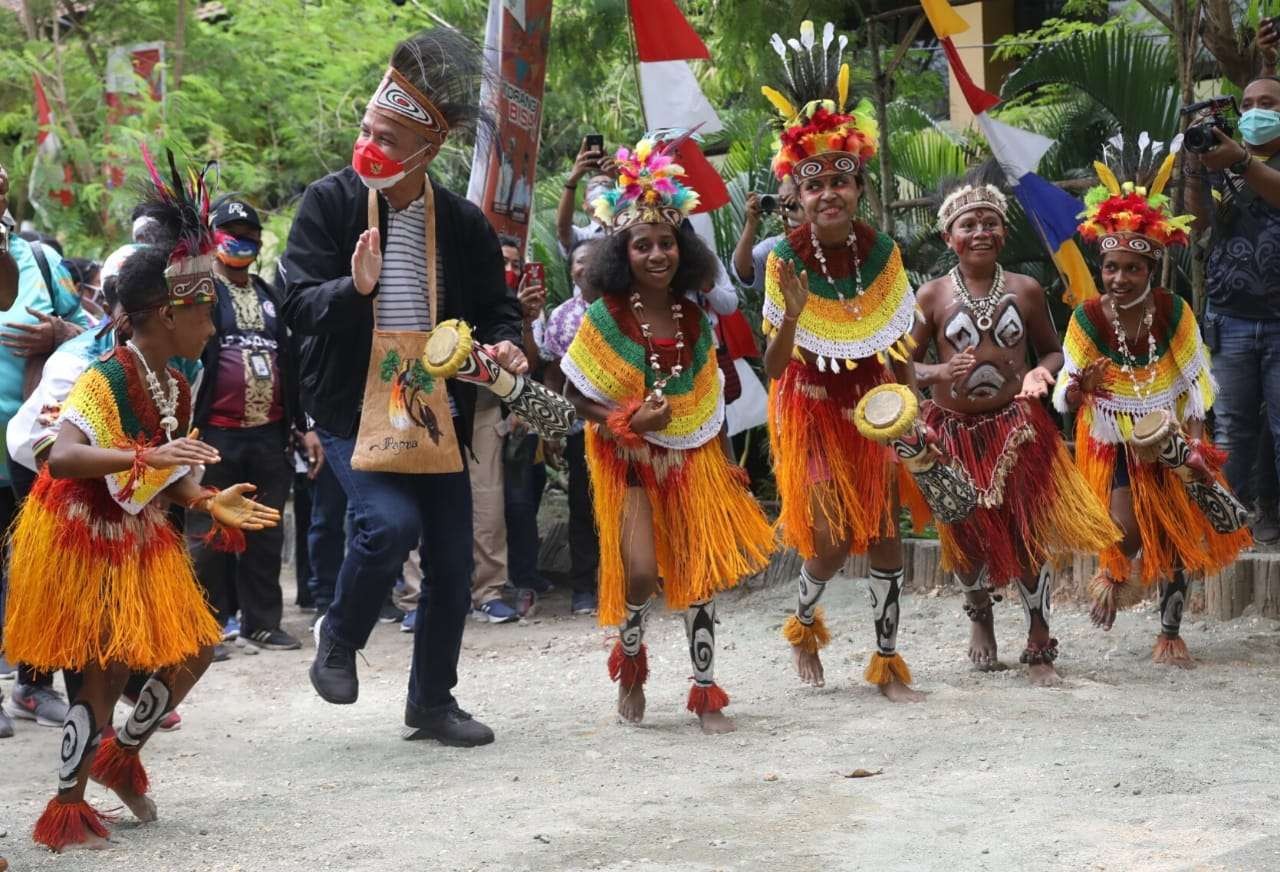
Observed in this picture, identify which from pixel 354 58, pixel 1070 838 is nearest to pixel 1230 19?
pixel 1070 838

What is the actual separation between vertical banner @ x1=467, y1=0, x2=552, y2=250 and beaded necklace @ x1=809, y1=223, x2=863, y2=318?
1.46m

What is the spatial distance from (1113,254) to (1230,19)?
6.16ft

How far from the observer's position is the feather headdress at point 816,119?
543cm

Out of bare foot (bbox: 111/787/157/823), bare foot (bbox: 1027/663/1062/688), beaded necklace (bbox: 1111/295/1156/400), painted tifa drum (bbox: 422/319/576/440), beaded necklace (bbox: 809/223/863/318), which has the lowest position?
bare foot (bbox: 111/787/157/823)

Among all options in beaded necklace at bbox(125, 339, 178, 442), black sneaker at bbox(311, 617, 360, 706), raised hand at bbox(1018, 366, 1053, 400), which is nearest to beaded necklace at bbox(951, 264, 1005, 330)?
raised hand at bbox(1018, 366, 1053, 400)

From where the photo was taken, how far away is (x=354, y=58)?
520 inches

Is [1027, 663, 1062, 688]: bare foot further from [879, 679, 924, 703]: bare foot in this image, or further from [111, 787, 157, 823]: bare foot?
[111, 787, 157, 823]: bare foot

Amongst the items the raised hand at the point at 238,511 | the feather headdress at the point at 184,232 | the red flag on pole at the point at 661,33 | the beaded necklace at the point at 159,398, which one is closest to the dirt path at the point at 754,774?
the raised hand at the point at 238,511

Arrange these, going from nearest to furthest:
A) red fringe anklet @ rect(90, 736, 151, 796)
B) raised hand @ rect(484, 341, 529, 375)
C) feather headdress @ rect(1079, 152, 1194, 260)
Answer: red fringe anklet @ rect(90, 736, 151, 796), raised hand @ rect(484, 341, 529, 375), feather headdress @ rect(1079, 152, 1194, 260)

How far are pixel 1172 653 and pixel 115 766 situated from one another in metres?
3.88

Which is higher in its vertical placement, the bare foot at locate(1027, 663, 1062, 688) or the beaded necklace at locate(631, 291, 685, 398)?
the beaded necklace at locate(631, 291, 685, 398)

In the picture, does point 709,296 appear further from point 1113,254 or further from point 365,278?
point 365,278

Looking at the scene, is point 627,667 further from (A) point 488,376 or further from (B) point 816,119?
(B) point 816,119

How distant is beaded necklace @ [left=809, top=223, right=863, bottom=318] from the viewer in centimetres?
Answer: 554
